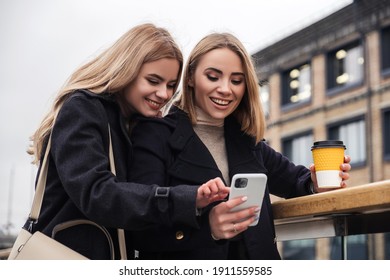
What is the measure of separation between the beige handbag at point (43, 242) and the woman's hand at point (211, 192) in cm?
26

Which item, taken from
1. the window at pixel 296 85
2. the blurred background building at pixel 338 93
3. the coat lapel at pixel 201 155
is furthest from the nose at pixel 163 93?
the window at pixel 296 85

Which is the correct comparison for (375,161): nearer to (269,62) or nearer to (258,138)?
(269,62)

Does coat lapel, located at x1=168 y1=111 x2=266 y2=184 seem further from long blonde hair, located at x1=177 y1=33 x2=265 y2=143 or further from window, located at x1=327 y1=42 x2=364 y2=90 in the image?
window, located at x1=327 y1=42 x2=364 y2=90

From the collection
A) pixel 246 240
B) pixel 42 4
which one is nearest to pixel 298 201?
pixel 246 240

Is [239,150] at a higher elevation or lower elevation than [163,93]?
lower

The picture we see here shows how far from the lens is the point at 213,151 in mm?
2084

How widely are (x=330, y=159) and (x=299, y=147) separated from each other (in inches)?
712

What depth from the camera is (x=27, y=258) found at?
1.67m

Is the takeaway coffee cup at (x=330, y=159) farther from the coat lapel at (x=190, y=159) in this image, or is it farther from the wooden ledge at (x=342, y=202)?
the coat lapel at (x=190, y=159)

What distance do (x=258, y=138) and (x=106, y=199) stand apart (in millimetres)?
737

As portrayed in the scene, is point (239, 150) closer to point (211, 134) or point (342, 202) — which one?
point (211, 134)

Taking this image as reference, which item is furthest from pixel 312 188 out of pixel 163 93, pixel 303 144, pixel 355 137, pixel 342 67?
pixel 303 144

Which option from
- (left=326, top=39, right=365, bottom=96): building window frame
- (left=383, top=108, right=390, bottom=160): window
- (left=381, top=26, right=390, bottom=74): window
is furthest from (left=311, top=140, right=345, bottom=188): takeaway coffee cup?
(left=326, top=39, right=365, bottom=96): building window frame

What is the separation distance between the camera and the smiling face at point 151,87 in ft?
6.19
